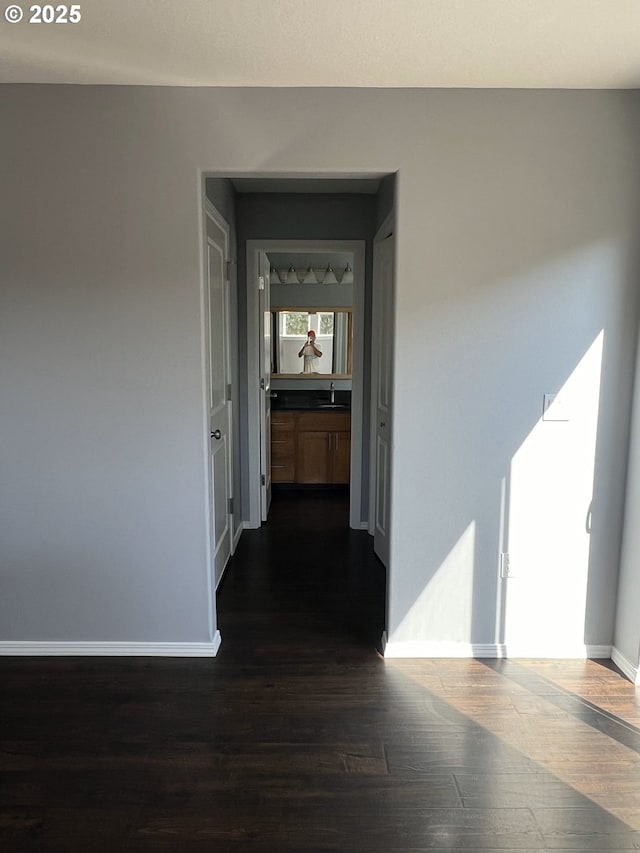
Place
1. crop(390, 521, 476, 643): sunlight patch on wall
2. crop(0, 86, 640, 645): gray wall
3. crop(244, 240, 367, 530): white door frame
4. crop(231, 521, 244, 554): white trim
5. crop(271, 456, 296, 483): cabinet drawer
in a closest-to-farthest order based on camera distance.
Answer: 1. crop(0, 86, 640, 645): gray wall
2. crop(390, 521, 476, 643): sunlight patch on wall
3. crop(231, 521, 244, 554): white trim
4. crop(244, 240, 367, 530): white door frame
5. crop(271, 456, 296, 483): cabinet drawer

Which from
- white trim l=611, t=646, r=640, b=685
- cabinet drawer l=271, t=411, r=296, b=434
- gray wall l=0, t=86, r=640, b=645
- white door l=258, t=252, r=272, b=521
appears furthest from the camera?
cabinet drawer l=271, t=411, r=296, b=434

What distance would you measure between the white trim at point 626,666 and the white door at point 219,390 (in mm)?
1995

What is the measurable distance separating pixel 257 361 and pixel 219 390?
93cm

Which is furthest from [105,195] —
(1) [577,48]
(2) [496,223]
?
(1) [577,48]

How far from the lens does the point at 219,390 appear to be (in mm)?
3357

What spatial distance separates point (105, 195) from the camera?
2.38m

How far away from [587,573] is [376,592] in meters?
1.18

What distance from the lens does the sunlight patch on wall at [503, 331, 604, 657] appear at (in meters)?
2.53

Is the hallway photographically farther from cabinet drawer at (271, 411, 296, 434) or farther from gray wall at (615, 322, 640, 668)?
gray wall at (615, 322, 640, 668)

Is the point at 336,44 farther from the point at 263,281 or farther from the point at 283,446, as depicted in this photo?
A: the point at 283,446

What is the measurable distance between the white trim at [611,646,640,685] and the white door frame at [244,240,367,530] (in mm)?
2033

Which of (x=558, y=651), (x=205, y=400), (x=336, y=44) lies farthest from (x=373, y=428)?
(x=336, y=44)

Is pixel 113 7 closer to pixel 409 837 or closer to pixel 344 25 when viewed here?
pixel 344 25

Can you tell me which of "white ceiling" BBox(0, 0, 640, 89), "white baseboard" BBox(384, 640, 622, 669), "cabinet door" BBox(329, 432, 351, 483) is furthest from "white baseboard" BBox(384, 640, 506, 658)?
"cabinet door" BBox(329, 432, 351, 483)
